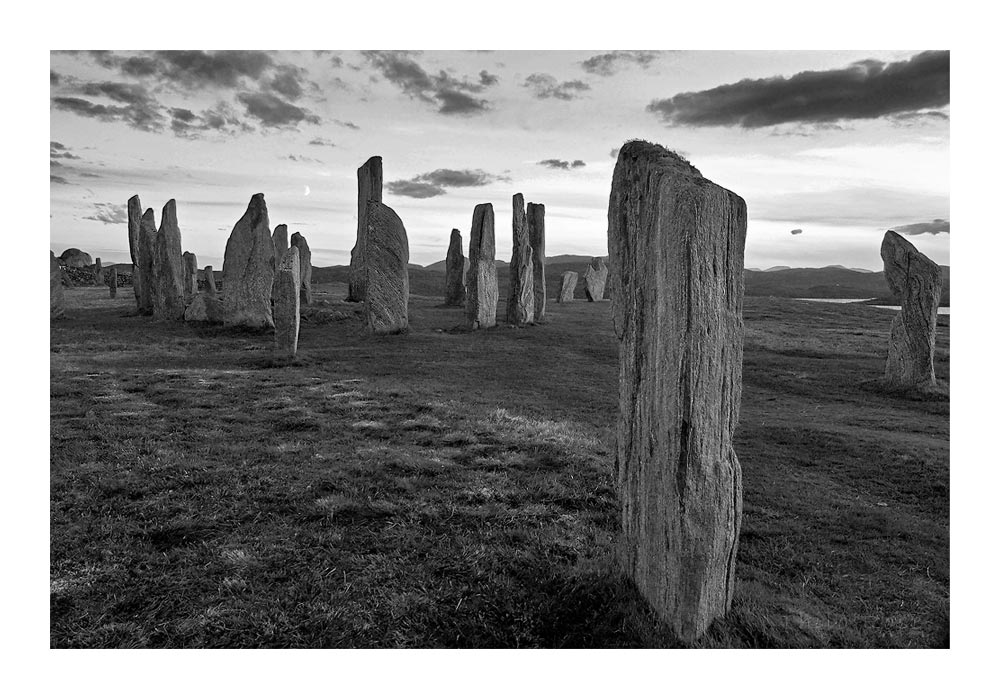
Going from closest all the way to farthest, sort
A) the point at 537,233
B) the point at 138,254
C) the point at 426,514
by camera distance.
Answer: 1. the point at 426,514
2. the point at 138,254
3. the point at 537,233

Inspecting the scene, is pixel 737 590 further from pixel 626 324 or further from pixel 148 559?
pixel 148 559

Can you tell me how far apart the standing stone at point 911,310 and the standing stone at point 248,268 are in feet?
63.8

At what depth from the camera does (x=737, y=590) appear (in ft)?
20.2

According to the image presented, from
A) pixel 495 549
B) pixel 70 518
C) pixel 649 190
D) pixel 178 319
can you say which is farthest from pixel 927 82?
pixel 178 319

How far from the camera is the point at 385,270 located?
74.0 ft

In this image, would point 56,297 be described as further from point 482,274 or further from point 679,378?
point 679,378

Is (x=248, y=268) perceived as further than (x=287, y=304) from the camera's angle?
Yes

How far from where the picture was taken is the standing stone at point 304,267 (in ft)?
98.1

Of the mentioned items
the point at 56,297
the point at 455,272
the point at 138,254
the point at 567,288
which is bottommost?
the point at 56,297

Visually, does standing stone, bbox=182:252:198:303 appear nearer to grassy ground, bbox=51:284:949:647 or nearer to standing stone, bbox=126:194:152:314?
standing stone, bbox=126:194:152:314

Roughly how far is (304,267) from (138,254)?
8205mm

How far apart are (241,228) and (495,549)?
19717 millimetres

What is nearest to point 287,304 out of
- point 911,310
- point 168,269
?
point 168,269

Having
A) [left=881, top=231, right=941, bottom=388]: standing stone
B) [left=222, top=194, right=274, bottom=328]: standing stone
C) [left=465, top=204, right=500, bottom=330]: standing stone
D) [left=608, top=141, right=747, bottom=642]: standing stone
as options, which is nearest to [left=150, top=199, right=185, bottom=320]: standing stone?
[left=222, top=194, right=274, bottom=328]: standing stone
